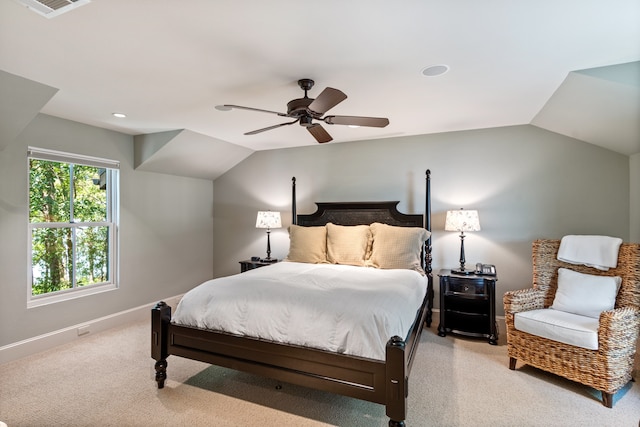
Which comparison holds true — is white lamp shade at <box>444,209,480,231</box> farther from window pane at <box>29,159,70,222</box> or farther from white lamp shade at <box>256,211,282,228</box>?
window pane at <box>29,159,70,222</box>

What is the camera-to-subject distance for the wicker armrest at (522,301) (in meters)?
2.79

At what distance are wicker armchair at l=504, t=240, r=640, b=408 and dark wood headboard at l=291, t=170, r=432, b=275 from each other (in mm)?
1192

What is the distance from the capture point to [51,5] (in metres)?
1.57

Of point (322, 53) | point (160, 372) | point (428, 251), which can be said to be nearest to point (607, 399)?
point (428, 251)

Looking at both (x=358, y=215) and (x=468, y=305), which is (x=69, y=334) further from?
(x=468, y=305)

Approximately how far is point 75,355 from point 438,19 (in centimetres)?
423

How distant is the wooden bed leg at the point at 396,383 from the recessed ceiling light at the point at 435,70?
6.36 feet

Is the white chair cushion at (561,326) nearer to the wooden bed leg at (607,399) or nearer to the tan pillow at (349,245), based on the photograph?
the wooden bed leg at (607,399)

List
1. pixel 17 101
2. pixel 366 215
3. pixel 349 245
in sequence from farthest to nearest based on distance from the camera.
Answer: pixel 366 215 < pixel 349 245 < pixel 17 101

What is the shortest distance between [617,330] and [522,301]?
656 mm

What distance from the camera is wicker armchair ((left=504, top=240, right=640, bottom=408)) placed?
2250 millimetres

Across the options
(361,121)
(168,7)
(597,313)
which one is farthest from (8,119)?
(597,313)

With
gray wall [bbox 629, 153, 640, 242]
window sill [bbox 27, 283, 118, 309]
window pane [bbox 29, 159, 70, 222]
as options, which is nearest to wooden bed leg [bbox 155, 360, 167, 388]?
window sill [bbox 27, 283, 118, 309]

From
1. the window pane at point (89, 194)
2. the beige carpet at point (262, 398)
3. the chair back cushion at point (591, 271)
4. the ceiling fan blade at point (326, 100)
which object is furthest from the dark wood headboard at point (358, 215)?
the window pane at point (89, 194)
